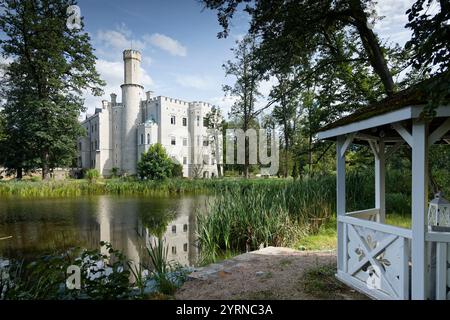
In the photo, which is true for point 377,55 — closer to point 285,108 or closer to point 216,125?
point 285,108

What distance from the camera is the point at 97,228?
884 centimetres

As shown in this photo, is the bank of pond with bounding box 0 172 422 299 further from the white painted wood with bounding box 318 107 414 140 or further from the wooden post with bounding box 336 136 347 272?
the white painted wood with bounding box 318 107 414 140

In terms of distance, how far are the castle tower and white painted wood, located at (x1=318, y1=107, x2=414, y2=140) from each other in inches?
1275

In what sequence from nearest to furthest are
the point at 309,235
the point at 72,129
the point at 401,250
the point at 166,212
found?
1. the point at 401,250
2. the point at 309,235
3. the point at 166,212
4. the point at 72,129

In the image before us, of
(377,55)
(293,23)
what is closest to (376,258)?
(293,23)

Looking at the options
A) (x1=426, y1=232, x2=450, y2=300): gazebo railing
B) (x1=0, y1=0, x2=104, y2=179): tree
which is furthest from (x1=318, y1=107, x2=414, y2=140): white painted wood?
(x1=0, y1=0, x2=104, y2=179): tree

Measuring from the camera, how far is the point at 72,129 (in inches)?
947

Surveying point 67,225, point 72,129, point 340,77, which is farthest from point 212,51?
point 72,129

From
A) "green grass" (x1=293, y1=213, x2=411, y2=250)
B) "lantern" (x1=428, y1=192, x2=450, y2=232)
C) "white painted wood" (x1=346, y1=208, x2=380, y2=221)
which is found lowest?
"green grass" (x1=293, y1=213, x2=411, y2=250)

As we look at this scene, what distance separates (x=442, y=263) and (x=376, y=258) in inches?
27.5

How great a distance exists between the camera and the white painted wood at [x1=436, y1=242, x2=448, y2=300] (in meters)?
2.60
